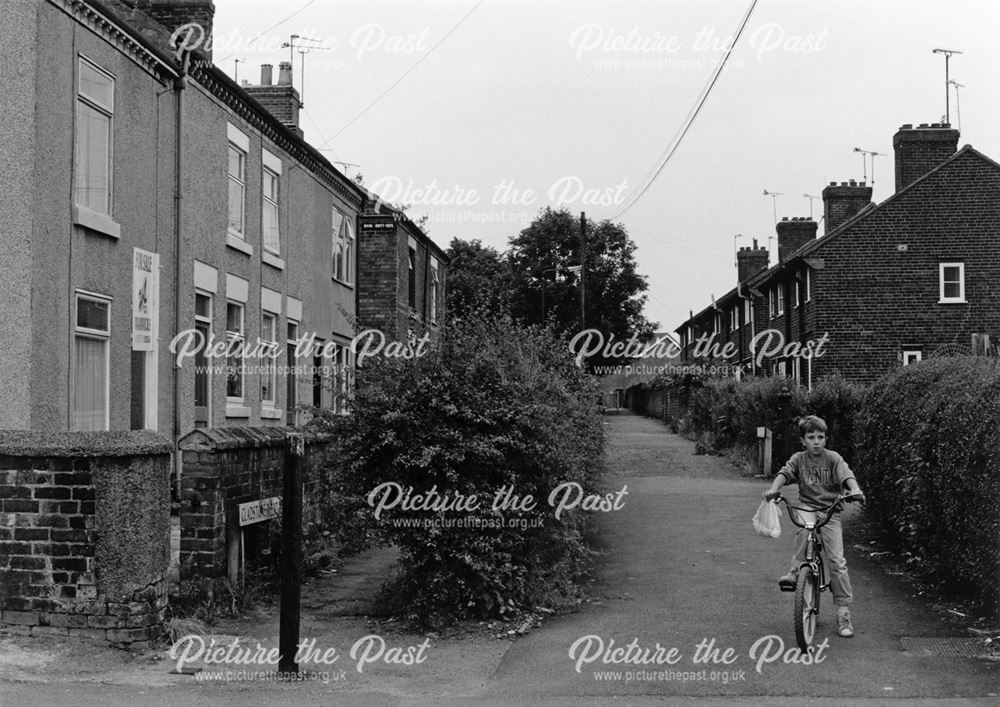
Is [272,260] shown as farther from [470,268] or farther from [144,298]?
[470,268]

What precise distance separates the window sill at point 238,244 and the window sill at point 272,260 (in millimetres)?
737

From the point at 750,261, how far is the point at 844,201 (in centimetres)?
1175

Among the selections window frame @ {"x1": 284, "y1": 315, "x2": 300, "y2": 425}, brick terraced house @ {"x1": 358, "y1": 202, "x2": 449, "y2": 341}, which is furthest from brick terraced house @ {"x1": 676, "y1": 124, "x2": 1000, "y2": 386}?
window frame @ {"x1": 284, "y1": 315, "x2": 300, "y2": 425}

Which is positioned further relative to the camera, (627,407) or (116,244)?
(627,407)

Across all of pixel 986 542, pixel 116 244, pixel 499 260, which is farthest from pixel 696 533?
pixel 499 260

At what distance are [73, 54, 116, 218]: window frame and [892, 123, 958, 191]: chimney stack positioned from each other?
24.1 meters

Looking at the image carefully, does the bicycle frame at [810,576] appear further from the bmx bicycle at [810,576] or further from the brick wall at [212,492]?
the brick wall at [212,492]

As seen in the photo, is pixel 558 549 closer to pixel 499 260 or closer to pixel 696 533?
pixel 696 533

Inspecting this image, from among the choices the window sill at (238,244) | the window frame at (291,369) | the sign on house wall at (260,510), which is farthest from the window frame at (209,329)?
the sign on house wall at (260,510)

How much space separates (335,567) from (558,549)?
2959mm

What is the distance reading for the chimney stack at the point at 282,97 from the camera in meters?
24.6

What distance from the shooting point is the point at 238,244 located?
1855 cm

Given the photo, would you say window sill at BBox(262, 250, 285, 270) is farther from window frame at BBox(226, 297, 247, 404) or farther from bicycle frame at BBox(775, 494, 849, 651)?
bicycle frame at BBox(775, 494, 849, 651)

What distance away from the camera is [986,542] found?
8688 millimetres
